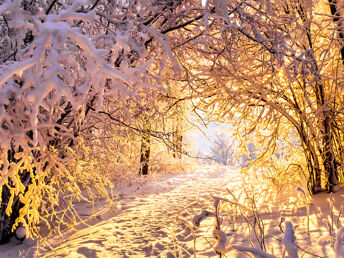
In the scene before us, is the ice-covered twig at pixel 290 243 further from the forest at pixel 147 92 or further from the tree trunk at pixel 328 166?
the tree trunk at pixel 328 166

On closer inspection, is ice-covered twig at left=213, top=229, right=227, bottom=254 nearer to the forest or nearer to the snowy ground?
the forest

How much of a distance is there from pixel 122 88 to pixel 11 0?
3.15 feet

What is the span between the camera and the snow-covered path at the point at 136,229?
8.98 ft

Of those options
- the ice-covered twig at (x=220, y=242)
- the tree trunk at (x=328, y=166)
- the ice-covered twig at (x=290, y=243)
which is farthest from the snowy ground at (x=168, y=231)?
the ice-covered twig at (x=290, y=243)

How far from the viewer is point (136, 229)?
135 inches

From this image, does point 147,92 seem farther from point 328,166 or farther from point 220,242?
point 328,166

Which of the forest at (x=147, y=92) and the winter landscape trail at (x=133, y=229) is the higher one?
the forest at (x=147, y=92)

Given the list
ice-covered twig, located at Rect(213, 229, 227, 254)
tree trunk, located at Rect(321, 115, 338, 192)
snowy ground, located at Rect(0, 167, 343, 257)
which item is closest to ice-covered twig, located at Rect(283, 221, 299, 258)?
ice-covered twig, located at Rect(213, 229, 227, 254)

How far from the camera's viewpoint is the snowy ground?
2.41 metres

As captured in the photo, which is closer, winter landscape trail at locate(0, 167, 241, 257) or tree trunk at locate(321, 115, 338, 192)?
winter landscape trail at locate(0, 167, 241, 257)

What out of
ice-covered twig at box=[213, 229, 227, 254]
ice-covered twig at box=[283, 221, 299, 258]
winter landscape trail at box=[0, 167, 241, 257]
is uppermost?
ice-covered twig at box=[283, 221, 299, 258]

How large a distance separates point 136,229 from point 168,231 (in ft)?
1.36

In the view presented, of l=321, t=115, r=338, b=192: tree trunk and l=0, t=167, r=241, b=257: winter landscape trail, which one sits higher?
l=321, t=115, r=338, b=192: tree trunk

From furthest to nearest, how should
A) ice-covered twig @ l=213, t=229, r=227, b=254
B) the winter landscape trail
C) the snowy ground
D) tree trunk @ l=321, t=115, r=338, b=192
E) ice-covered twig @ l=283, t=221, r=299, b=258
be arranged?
tree trunk @ l=321, t=115, r=338, b=192 < the winter landscape trail < the snowy ground < ice-covered twig @ l=213, t=229, r=227, b=254 < ice-covered twig @ l=283, t=221, r=299, b=258
